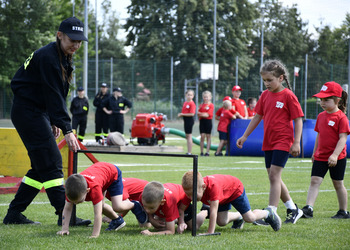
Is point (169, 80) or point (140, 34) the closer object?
point (169, 80)

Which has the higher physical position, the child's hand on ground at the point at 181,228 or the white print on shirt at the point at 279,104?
the white print on shirt at the point at 279,104

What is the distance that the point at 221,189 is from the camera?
538 centimetres

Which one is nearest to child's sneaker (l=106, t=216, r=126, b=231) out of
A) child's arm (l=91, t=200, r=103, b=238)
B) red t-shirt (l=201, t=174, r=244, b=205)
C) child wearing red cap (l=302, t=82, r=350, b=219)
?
child's arm (l=91, t=200, r=103, b=238)

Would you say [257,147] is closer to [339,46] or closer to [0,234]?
[0,234]

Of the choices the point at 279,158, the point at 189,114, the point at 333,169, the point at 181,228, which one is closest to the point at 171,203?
the point at 181,228

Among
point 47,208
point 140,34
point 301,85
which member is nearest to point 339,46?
point 140,34

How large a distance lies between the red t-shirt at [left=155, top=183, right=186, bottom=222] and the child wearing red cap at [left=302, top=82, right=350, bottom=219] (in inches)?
74.9

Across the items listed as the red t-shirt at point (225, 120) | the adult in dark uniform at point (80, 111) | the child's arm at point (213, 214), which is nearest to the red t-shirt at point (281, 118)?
the child's arm at point (213, 214)

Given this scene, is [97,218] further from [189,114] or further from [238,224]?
[189,114]

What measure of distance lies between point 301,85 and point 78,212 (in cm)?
2733

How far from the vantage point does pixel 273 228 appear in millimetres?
5668

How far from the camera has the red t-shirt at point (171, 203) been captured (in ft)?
17.4

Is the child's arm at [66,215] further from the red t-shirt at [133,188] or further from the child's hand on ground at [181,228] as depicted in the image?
the child's hand on ground at [181,228]

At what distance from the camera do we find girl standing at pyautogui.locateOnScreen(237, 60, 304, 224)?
613 cm
